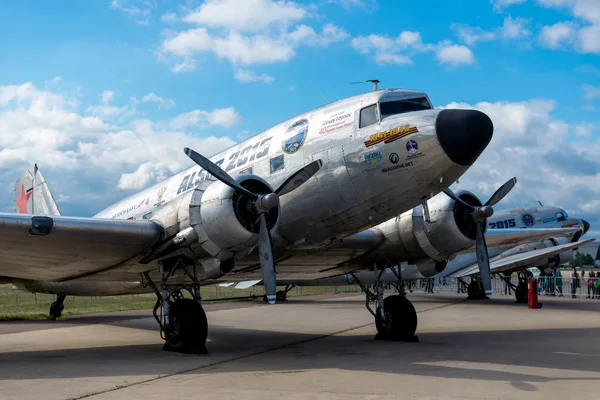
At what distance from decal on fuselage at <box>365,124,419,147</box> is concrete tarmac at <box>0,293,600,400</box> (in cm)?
371

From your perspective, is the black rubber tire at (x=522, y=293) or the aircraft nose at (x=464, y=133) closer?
the aircraft nose at (x=464, y=133)

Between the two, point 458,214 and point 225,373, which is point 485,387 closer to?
point 225,373

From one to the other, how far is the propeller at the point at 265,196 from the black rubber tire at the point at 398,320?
4.43 m

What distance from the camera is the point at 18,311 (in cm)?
2558

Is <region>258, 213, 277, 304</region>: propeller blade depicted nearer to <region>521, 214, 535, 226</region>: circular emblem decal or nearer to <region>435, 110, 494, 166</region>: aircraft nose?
<region>435, 110, 494, 166</region>: aircraft nose

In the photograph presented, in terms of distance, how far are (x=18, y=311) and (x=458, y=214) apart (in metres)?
20.1

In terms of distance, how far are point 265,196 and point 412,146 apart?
2.56 meters

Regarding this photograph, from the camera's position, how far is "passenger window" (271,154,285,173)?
37.6ft

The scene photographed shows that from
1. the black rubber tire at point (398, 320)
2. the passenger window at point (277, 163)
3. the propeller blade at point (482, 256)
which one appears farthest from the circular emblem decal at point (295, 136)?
the black rubber tire at point (398, 320)

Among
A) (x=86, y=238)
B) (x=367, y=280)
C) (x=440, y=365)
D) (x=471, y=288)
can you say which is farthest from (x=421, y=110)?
(x=471, y=288)

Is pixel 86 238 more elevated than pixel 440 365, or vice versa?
pixel 86 238

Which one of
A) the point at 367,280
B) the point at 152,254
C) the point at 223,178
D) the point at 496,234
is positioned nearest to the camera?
the point at 223,178

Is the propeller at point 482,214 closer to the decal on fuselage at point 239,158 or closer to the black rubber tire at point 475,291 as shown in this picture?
the decal on fuselage at point 239,158

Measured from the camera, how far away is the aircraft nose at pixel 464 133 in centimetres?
952
